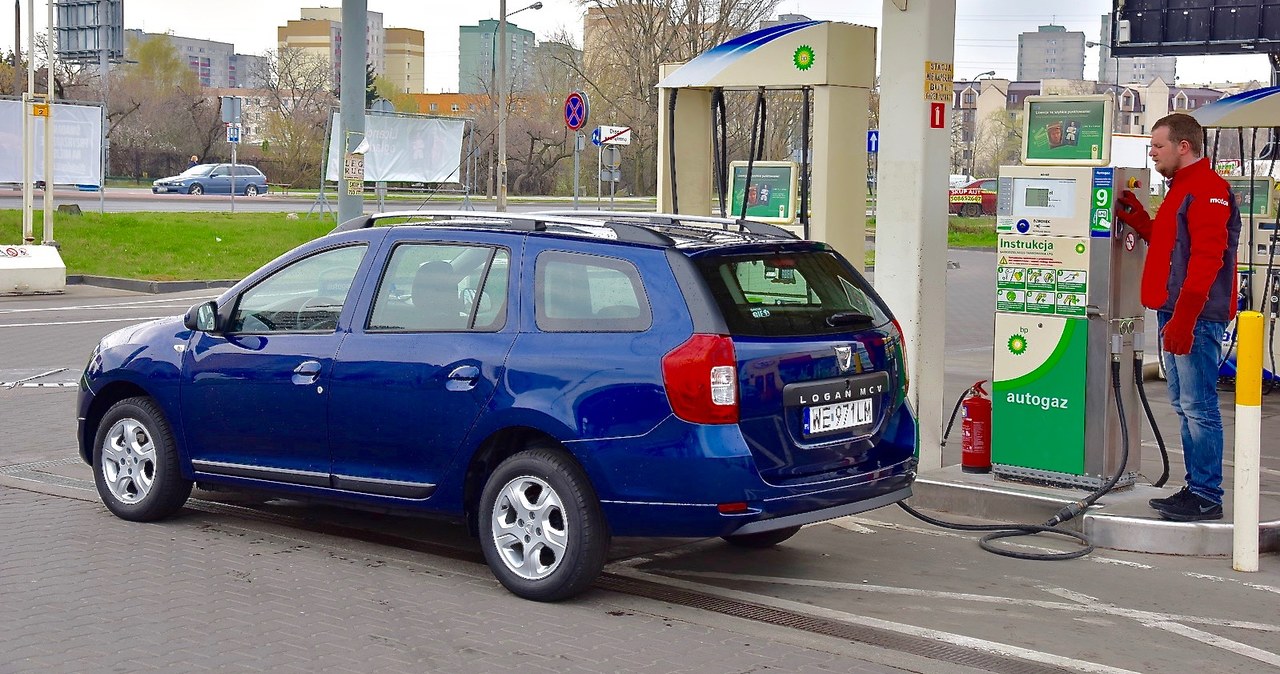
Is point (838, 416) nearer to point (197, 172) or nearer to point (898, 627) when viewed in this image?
point (898, 627)

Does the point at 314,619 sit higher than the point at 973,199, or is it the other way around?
the point at 973,199

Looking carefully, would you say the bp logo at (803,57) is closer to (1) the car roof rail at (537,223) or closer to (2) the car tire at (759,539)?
(1) the car roof rail at (537,223)

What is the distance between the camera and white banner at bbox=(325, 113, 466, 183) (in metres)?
31.0

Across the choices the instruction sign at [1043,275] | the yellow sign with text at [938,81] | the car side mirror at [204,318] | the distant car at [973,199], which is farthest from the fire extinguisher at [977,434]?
the distant car at [973,199]

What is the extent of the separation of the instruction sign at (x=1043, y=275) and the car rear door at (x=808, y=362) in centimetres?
169

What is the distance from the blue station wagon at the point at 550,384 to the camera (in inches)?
230

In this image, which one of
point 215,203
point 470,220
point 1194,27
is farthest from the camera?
point 215,203

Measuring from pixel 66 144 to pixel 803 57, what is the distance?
22.6m

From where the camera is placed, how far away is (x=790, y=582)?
21.7 feet

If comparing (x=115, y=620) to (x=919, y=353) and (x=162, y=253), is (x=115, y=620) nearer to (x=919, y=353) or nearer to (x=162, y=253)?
(x=919, y=353)

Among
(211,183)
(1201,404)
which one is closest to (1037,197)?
(1201,404)

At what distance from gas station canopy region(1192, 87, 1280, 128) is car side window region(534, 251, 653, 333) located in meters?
8.11

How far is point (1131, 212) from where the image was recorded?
7809mm

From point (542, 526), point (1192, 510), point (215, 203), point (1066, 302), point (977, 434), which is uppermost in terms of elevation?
point (215, 203)
